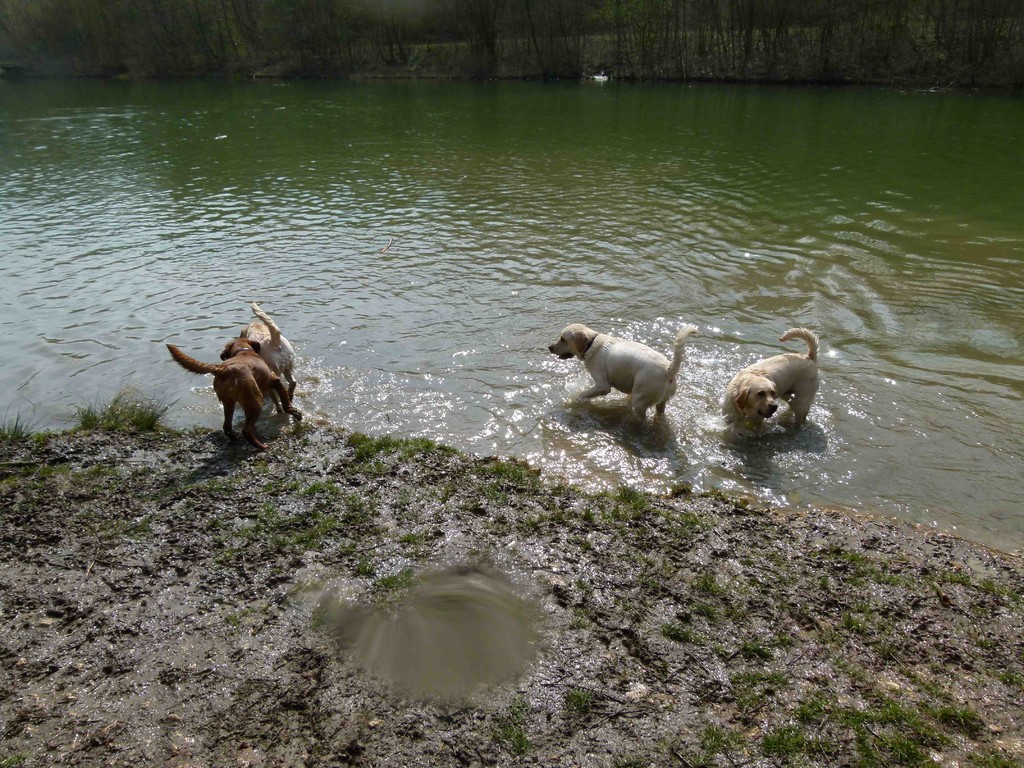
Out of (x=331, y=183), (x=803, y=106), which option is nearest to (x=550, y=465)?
(x=331, y=183)

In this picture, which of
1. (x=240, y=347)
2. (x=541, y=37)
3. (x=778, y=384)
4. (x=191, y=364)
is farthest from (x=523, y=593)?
(x=541, y=37)

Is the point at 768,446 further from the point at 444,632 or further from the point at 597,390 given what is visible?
the point at 444,632

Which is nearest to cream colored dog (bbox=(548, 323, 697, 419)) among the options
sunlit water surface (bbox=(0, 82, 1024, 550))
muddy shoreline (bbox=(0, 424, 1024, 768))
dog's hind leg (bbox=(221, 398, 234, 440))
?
sunlit water surface (bbox=(0, 82, 1024, 550))

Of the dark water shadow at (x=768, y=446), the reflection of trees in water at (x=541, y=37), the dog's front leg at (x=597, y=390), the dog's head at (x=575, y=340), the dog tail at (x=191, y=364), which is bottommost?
the dark water shadow at (x=768, y=446)

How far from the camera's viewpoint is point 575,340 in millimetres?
8891

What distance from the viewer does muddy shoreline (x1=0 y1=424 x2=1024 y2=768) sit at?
3818 mm

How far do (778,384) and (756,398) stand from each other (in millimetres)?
596

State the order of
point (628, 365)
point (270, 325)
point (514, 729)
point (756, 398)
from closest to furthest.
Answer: point (514, 729), point (756, 398), point (628, 365), point (270, 325)

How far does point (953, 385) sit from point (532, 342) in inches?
233

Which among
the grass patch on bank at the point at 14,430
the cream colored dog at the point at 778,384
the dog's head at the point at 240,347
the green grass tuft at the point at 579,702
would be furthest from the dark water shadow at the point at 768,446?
the grass patch on bank at the point at 14,430

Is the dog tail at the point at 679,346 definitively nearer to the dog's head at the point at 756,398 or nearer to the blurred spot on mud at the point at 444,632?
the dog's head at the point at 756,398

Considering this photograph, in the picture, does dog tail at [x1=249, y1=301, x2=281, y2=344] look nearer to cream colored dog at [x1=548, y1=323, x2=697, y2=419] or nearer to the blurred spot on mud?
cream colored dog at [x1=548, y1=323, x2=697, y2=419]

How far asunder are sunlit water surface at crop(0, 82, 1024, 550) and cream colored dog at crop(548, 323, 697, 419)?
385mm

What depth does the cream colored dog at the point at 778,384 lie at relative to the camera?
7.52m
